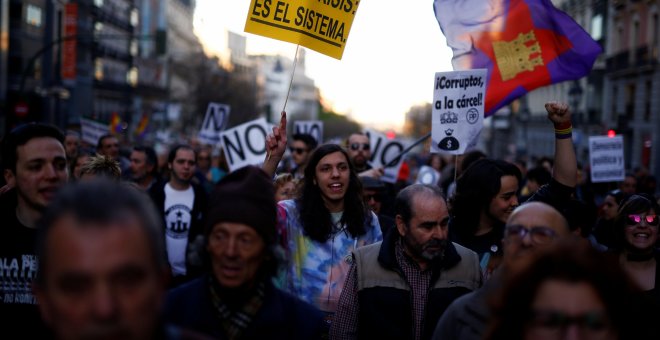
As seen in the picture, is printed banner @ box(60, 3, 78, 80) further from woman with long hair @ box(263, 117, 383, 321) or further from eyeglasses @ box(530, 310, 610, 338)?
eyeglasses @ box(530, 310, 610, 338)

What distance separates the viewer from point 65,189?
235cm

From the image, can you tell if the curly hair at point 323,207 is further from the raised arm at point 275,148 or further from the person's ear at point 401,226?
the person's ear at point 401,226

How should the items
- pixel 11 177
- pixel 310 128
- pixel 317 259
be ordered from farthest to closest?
pixel 310 128 → pixel 317 259 → pixel 11 177

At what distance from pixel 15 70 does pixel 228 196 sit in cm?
4731

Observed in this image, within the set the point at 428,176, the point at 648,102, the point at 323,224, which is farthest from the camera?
the point at 648,102

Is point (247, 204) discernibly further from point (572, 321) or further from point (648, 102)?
point (648, 102)

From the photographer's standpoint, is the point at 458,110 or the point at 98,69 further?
the point at 98,69

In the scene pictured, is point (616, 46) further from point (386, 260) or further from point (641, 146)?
point (386, 260)

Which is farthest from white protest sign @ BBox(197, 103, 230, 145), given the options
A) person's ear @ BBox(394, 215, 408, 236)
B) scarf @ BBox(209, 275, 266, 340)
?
scarf @ BBox(209, 275, 266, 340)

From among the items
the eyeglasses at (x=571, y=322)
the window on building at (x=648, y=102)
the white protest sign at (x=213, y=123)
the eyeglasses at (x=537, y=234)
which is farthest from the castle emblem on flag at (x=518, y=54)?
the window on building at (x=648, y=102)

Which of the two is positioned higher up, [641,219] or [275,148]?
[275,148]

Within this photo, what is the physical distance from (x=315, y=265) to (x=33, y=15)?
4627 centimetres

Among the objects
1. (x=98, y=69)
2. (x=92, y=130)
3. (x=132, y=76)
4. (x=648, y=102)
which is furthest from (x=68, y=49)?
(x=132, y=76)

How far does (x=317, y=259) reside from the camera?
552 centimetres
